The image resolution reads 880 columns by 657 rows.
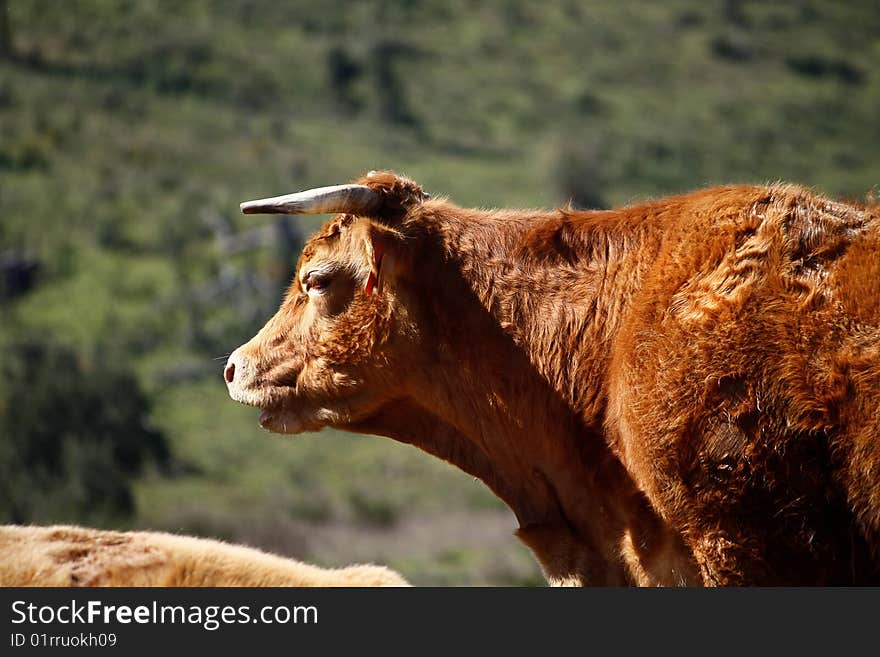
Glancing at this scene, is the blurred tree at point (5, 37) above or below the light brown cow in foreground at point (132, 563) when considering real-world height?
above

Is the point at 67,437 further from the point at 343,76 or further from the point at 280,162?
the point at 343,76

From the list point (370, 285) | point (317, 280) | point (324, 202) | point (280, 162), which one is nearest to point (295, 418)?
point (317, 280)

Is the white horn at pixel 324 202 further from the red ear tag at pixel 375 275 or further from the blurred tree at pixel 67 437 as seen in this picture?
the blurred tree at pixel 67 437

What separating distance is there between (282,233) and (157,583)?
28.0m

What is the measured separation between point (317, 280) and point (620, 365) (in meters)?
1.67

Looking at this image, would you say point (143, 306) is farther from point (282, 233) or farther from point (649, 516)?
point (649, 516)

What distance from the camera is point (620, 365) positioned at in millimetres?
5203

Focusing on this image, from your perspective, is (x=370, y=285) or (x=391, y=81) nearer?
(x=370, y=285)

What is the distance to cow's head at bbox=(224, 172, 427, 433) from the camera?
222 inches

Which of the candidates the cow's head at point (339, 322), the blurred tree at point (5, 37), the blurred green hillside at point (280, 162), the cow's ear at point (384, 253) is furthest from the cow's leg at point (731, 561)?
the blurred tree at point (5, 37)

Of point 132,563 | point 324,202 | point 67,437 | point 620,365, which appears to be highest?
point 324,202

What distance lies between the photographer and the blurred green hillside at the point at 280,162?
23.4 metres

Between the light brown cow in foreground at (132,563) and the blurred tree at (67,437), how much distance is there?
1582 centimetres

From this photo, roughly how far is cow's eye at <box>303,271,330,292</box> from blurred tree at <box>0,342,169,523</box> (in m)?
16.7
